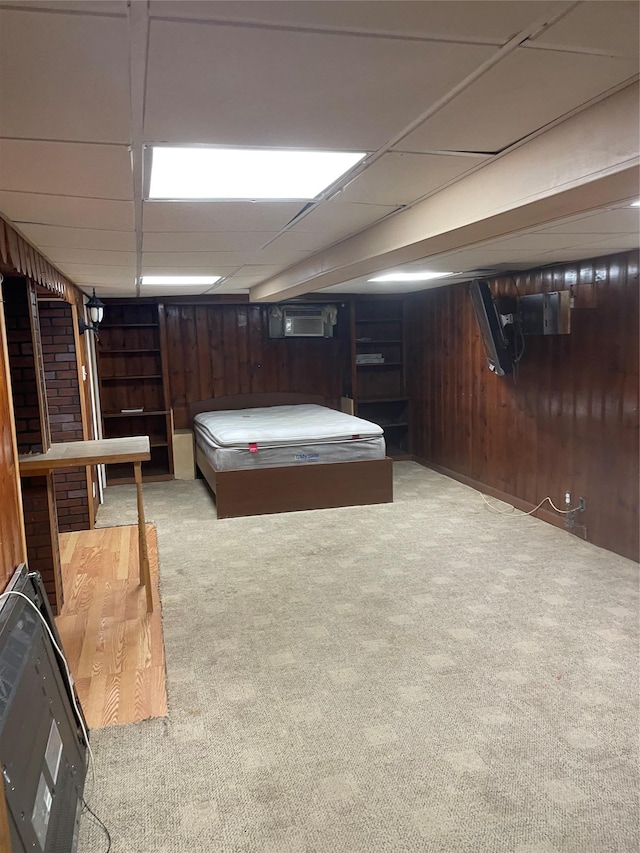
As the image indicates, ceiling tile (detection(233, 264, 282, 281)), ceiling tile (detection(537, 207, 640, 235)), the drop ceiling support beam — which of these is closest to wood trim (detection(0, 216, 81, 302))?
the drop ceiling support beam

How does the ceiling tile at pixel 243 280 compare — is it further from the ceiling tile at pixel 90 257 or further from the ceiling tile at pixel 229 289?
the ceiling tile at pixel 90 257

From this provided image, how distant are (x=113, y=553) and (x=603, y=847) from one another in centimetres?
360

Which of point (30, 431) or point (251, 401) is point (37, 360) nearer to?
point (30, 431)

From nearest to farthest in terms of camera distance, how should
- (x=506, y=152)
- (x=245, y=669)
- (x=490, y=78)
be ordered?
(x=490, y=78)
(x=506, y=152)
(x=245, y=669)

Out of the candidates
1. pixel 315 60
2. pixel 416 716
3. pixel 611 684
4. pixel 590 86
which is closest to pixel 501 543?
pixel 611 684

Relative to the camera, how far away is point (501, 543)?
4.50 metres

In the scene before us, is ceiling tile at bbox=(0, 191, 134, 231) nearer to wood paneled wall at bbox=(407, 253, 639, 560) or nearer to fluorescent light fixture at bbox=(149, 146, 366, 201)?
fluorescent light fixture at bbox=(149, 146, 366, 201)

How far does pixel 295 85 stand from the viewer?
4.07 feet

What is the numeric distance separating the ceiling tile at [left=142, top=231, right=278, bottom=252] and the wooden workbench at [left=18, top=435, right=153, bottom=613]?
1.12 meters

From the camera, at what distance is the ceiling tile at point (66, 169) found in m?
1.58

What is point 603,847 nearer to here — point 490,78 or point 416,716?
point 416,716

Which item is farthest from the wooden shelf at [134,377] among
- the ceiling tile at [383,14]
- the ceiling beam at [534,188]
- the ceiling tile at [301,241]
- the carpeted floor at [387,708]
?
the ceiling tile at [383,14]

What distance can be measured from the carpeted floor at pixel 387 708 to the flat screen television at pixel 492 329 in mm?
1570

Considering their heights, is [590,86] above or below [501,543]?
above
